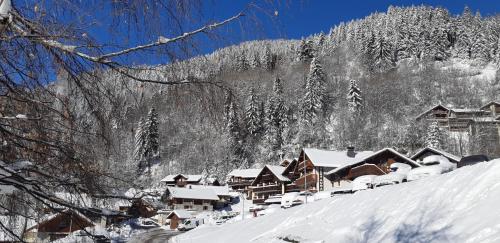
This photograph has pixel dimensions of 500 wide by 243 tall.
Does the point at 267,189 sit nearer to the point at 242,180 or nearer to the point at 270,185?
the point at 270,185

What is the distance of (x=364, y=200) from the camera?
18438mm

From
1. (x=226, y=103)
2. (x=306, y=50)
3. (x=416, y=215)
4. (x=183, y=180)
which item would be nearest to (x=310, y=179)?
(x=183, y=180)

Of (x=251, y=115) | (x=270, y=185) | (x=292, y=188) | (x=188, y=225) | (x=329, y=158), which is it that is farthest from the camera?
(x=270, y=185)

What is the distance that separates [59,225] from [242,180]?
7261 cm

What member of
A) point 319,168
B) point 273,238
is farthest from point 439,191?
point 319,168

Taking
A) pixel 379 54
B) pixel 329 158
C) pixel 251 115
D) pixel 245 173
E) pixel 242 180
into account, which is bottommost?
pixel 242 180

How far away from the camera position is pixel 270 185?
6247cm

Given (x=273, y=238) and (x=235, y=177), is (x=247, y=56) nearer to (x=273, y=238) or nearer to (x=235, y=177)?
(x=273, y=238)

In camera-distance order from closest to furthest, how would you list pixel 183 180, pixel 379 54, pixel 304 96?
1. pixel 183 180
2. pixel 304 96
3. pixel 379 54

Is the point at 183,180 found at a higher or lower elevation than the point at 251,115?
lower

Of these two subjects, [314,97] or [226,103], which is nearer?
[226,103]

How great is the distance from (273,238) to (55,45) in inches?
685

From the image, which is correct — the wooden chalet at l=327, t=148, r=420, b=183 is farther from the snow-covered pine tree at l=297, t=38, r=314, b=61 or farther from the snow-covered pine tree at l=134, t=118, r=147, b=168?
the snow-covered pine tree at l=297, t=38, r=314, b=61

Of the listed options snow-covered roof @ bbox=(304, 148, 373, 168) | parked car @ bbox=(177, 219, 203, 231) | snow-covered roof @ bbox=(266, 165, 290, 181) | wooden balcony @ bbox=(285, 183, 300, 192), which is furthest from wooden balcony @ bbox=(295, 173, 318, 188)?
parked car @ bbox=(177, 219, 203, 231)
